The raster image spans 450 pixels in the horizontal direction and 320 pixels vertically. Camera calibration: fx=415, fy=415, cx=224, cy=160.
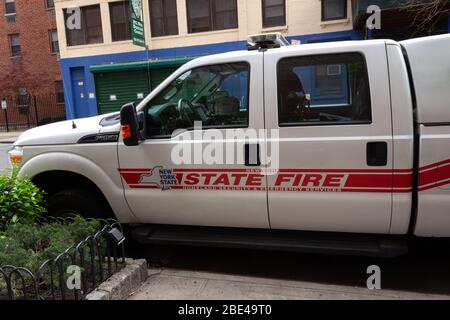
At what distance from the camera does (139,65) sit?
64.7ft

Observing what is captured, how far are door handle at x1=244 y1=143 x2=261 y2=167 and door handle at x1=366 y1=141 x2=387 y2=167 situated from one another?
37.0 inches

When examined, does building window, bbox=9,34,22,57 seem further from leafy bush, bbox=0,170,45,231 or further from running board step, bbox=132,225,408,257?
running board step, bbox=132,225,408,257

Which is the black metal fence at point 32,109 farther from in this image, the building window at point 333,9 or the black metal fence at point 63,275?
the black metal fence at point 63,275

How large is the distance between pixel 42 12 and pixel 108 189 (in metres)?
28.8

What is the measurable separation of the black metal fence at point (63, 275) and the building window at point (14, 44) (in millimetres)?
30504

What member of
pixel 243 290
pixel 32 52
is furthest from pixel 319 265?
pixel 32 52

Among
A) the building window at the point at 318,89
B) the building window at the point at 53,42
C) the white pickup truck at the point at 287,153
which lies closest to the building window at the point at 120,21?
the building window at the point at 53,42

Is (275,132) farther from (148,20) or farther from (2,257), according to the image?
(148,20)

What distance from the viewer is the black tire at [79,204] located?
444cm

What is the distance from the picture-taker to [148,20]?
65.3 ft

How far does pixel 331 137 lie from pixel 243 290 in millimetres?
1606

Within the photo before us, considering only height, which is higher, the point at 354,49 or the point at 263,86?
the point at 354,49

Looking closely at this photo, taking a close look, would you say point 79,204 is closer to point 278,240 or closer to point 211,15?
point 278,240
